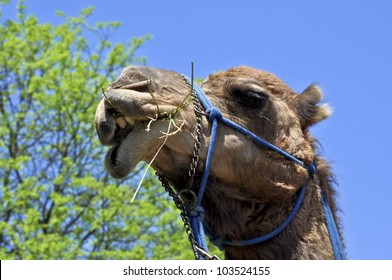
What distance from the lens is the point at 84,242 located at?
20.2 meters

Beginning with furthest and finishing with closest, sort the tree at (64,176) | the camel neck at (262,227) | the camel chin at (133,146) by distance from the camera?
the tree at (64,176) → the camel neck at (262,227) → the camel chin at (133,146)

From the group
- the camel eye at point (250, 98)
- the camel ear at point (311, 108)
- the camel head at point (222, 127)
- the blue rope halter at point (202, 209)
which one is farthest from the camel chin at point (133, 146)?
the camel ear at point (311, 108)

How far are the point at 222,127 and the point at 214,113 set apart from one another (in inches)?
3.9

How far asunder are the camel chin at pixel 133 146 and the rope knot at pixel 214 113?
0.35 meters

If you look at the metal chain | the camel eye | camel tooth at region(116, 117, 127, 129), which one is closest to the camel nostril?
camel tooth at region(116, 117, 127, 129)

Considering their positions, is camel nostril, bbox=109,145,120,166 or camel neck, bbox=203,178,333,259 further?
camel neck, bbox=203,178,333,259

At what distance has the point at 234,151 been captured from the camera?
16.3 ft

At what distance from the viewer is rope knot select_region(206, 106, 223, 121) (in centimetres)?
498

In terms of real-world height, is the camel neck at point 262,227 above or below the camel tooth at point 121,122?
below

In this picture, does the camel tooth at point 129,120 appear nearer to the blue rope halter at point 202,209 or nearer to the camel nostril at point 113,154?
the camel nostril at point 113,154

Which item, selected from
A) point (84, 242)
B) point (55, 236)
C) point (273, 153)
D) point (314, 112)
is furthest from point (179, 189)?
point (84, 242)

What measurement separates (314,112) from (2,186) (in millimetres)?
16023

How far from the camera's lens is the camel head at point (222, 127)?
4676 millimetres

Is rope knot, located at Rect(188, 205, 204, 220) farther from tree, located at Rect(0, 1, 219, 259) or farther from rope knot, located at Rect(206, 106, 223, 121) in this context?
tree, located at Rect(0, 1, 219, 259)
